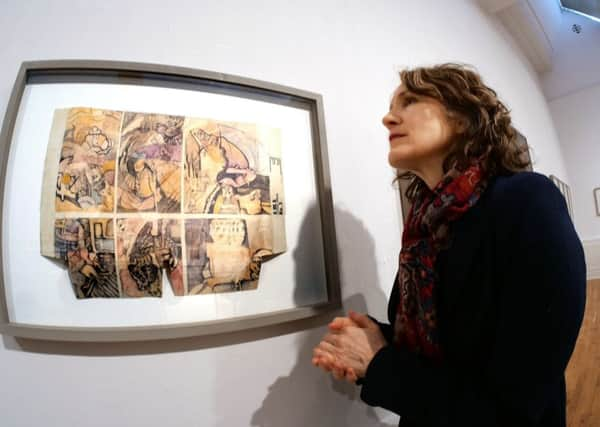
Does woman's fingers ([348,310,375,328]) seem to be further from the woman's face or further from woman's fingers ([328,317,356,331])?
the woman's face

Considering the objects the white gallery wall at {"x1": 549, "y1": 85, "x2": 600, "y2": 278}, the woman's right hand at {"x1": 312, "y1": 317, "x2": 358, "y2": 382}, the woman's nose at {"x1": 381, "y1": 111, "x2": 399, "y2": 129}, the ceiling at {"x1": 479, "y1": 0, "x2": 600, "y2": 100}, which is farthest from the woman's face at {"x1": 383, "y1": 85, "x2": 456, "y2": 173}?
the white gallery wall at {"x1": 549, "y1": 85, "x2": 600, "y2": 278}

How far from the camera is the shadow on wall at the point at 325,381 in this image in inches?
21.8

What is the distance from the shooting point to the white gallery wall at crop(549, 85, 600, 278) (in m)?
3.15

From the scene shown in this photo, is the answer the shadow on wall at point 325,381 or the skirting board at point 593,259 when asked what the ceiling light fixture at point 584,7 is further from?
the shadow on wall at point 325,381

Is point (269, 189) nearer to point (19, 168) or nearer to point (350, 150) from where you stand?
point (350, 150)

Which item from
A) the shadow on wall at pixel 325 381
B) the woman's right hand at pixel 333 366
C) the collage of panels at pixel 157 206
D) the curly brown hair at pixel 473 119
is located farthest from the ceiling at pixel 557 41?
the woman's right hand at pixel 333 366

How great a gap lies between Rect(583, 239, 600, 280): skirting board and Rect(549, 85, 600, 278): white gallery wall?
9 cm

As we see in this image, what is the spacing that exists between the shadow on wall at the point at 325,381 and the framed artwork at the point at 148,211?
56 millimetres

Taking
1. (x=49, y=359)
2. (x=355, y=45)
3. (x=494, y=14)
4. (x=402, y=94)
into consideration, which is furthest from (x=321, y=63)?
(x=494, y=14)

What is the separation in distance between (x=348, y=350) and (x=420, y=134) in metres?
0.39

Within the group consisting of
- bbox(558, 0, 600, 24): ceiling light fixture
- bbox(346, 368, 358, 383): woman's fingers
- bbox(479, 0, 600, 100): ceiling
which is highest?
bbox(558, 0, 600, 24): ceiling light fixture

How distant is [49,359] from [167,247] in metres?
0.26

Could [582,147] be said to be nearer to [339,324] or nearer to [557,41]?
[557,41]

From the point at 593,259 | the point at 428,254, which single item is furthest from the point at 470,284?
the point at 593,259
